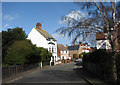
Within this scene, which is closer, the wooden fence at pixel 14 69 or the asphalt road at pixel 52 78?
the asphalt road at pixel 52 78

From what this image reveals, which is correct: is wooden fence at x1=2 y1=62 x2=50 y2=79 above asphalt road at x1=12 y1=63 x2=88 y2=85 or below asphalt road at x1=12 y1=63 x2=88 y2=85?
above

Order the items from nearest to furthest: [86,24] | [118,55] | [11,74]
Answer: [86,24], [118,55], [11,74]

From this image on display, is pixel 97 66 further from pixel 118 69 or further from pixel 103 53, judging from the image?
pixel 118 69

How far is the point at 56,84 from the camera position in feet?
40.3

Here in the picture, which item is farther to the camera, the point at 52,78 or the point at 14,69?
the point at 14,69

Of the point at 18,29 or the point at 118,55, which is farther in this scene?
the point at 18,29

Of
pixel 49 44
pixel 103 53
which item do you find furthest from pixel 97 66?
pixel 49 44

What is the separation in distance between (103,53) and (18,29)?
86.8 feet

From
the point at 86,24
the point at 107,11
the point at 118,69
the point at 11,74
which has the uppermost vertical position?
the point at 107,11

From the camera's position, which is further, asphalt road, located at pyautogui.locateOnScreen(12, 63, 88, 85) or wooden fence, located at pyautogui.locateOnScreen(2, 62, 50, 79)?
wooden fence, located at pyautogui.locateOnScreen(2, 62, 50, 79)

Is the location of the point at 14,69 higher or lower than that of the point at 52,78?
higher

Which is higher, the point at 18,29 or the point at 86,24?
the point at 18,29

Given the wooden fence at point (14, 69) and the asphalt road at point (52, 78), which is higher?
the wooden fence at point (14, 69)

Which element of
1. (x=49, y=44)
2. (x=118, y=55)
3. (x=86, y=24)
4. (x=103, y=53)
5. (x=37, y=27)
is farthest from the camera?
(x=37, y=27)
